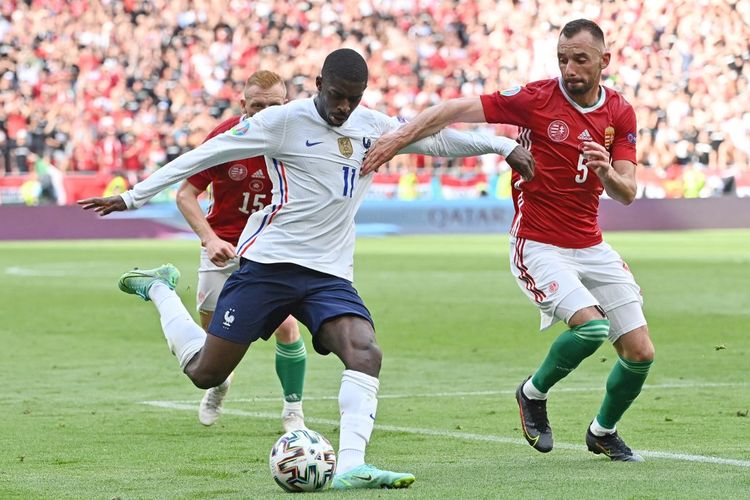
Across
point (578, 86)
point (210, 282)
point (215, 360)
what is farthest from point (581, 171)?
point (210, 282)

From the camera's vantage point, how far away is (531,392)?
24.0 feet

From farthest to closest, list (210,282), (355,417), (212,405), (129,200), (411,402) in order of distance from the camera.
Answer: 1. (411,402)
2. (210,282)
3. (212,405)
4. (129,200)
5. (355,417)

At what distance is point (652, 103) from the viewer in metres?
38.6

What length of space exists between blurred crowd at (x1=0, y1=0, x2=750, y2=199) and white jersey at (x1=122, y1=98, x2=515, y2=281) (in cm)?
2595

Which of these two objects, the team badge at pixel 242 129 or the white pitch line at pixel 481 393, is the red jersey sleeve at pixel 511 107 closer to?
the team badge at pixel 242 129

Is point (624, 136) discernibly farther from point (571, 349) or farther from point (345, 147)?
point (345, 147)

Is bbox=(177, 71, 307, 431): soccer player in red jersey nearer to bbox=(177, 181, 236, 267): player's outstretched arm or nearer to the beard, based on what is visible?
bbox=(177, 181, 236, 267): player's outstretched arm

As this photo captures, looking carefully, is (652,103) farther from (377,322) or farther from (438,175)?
(377,322)

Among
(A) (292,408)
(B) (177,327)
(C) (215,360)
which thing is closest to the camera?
(C) (215,360)

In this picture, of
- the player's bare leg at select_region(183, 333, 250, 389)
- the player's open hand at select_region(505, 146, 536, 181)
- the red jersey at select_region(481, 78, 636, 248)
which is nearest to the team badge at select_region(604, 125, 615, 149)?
the red jersey at select_region(481, 78, 636, 248)

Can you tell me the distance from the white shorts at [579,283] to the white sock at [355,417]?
1.47 meters

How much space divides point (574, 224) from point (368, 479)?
2.09 metres

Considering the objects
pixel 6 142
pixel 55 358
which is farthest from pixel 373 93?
pixel 55 358

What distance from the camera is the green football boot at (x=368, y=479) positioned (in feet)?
18.8
